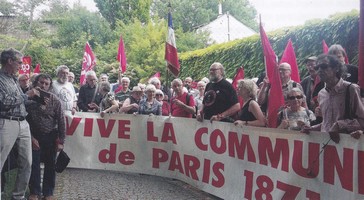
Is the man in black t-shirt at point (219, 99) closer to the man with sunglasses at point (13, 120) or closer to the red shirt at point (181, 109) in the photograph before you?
the red shirt at point (181, 109)

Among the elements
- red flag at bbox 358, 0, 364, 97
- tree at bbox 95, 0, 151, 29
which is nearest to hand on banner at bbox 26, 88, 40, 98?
red flag at bbox 358, 0, 364, 97

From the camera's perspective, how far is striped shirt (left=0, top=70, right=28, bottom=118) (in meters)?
5.71

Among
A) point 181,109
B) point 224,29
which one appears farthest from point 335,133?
point 224,29

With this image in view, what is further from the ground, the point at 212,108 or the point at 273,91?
the point at 273,91

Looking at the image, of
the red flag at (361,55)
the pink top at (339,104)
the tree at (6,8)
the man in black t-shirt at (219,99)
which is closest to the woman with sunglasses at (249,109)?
the man in black t-shirt at (219,99)

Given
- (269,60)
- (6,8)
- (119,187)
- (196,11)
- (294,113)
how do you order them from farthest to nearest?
(196,11)
(6,8)
(119,187)
(269,60)
(294,113)

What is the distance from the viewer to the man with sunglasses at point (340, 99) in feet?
14.9

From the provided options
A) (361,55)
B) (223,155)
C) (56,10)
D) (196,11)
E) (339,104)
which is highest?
(196,11)

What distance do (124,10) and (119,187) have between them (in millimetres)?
54690

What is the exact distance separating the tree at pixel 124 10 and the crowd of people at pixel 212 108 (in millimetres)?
45824

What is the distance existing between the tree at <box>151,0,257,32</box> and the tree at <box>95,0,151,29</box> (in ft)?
30.9

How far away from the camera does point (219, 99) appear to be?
24.1 ft

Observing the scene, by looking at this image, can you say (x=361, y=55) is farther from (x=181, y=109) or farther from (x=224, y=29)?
(x=224, y=29)

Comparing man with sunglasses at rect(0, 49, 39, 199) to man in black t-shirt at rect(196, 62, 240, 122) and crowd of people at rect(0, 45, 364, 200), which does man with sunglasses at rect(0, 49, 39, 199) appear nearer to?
crowd of people at rect(0, 45, 364, 200)
